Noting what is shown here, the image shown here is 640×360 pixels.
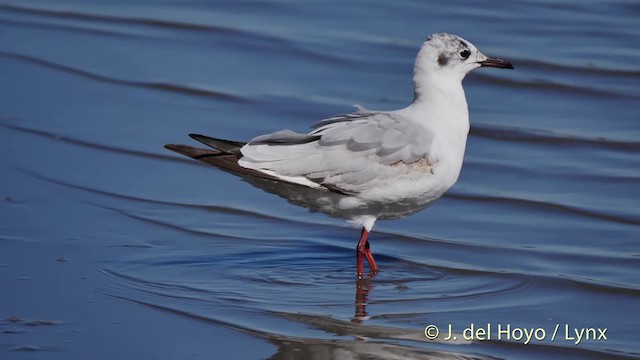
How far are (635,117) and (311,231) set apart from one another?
3.13m

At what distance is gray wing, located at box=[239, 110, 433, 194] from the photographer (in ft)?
22.4

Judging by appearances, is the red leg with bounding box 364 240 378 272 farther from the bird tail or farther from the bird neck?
the bird tail

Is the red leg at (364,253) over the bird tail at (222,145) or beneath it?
beneath

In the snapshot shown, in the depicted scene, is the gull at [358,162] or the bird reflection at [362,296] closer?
the bird reflection at [362,296]

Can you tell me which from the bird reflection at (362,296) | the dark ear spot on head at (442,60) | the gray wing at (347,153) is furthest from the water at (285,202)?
the dark ear spot on head at (442,60)

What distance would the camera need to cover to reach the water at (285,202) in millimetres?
6105

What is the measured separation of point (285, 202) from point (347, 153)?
151 centimetres

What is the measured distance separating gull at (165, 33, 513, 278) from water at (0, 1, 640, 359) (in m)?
0.40

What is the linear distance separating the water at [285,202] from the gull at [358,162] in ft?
1.30

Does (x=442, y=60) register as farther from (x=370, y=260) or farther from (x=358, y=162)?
(x=370, y=260)

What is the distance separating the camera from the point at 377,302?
6.54m

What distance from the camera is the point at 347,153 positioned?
272 inches

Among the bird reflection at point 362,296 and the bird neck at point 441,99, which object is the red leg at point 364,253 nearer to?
the bird reflection at point 362,296

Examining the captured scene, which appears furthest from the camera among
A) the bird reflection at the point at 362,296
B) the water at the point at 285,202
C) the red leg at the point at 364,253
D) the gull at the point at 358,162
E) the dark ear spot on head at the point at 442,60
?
the dark ear spot on head at the point at 442,60
